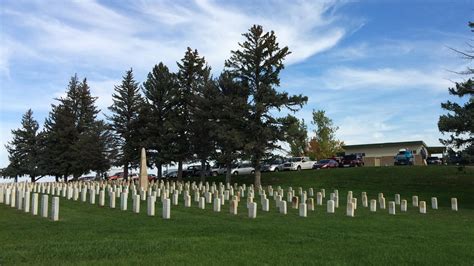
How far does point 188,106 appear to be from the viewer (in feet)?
131

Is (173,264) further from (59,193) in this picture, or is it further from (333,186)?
(333,186)

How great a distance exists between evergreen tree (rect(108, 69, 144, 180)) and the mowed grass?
79.4 feet

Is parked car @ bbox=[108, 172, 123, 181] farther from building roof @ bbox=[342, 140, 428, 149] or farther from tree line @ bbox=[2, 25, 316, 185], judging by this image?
building roof @ bbox=[342, 140, 428, 149]

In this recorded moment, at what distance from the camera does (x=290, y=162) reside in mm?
48250

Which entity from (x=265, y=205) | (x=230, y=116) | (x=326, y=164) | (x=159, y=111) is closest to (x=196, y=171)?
(x=159, y=111)

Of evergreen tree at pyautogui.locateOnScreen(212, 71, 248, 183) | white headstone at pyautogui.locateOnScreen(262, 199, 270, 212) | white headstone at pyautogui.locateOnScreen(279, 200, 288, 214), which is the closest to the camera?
white headstone at pyautogui.locateOnScreen(279, 200, 288, 214)

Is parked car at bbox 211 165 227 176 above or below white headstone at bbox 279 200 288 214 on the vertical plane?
above

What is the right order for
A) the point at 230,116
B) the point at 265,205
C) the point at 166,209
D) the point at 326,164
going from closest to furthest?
the point at 166,209, the point at 265,205, the point at 230,116, the point at 326,164

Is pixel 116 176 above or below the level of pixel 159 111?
below

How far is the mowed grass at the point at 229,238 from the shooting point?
7.59 meters

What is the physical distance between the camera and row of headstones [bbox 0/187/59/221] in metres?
12.7

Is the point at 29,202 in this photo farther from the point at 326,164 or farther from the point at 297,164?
the point at 326,164

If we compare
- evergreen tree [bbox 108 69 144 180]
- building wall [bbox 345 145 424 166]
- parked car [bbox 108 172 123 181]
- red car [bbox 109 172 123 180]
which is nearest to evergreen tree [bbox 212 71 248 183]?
evergreen tree [bbox 108 69 144 180]

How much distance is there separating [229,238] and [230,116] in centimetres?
2221
